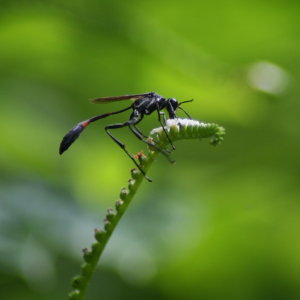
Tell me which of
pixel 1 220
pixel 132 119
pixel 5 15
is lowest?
pixel 1 220

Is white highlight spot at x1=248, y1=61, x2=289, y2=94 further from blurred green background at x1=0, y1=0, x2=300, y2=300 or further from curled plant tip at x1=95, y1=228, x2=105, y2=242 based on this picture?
curled plant tip at x1=95, y1=228, x2=105, y2=242

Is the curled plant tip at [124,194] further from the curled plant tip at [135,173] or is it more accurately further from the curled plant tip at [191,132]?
the curled plant tip at [191,132]

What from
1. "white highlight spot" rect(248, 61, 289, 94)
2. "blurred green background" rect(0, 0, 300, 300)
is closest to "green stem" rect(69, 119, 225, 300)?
"blurred green background" rect(0, 0, 300, 300)

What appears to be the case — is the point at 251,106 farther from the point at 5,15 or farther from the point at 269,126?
the point at 5,15

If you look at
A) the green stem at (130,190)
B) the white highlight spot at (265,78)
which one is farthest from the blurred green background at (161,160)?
the green stem at (130,190)

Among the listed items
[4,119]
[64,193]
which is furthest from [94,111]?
[64,193]

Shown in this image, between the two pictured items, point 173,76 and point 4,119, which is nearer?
point 173,76
